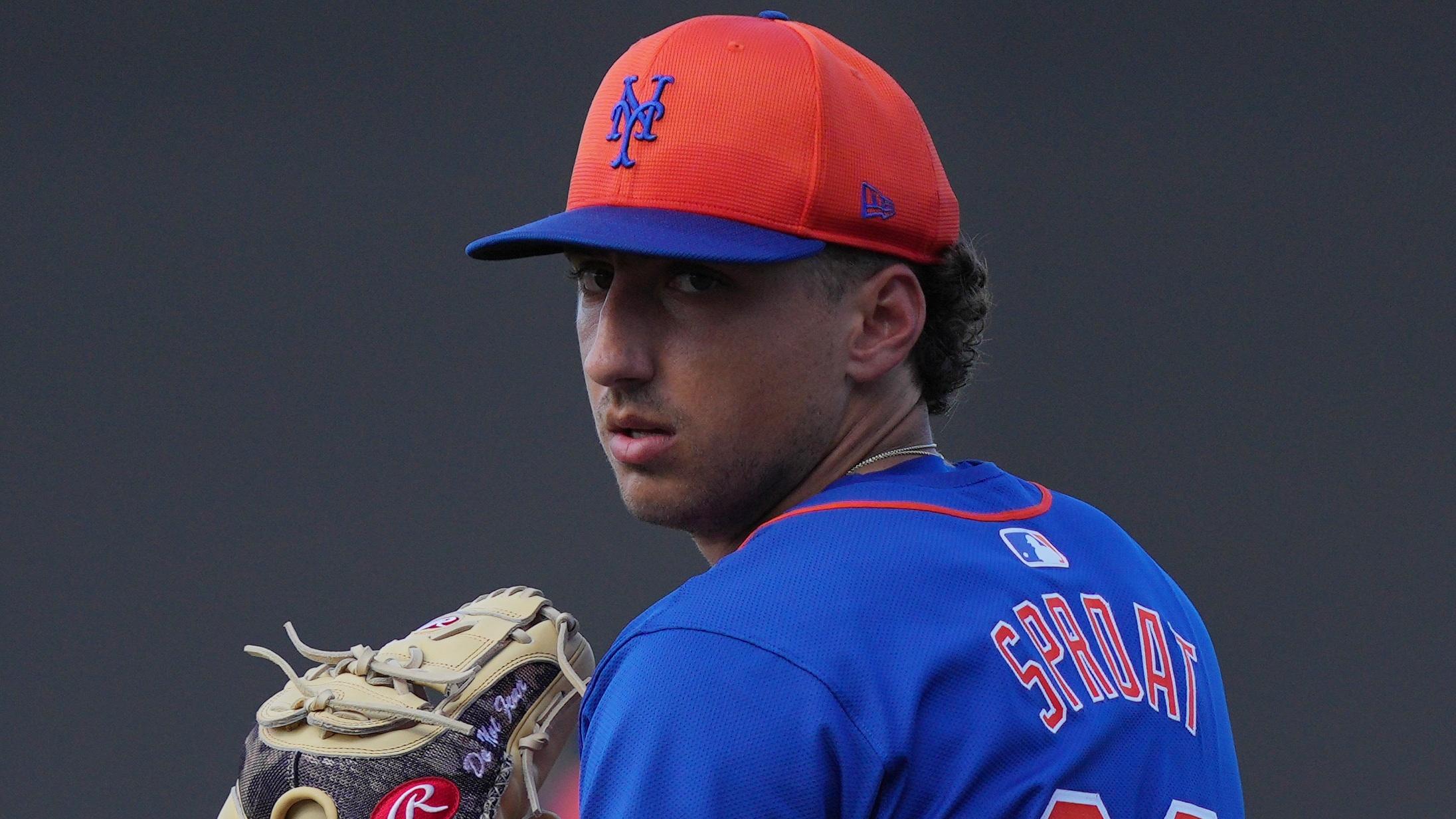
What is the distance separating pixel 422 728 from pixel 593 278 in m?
0.42

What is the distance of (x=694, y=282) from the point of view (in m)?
1.05

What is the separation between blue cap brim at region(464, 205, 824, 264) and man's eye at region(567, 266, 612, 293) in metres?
0.05

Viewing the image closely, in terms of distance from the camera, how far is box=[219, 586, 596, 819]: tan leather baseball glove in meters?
1.17

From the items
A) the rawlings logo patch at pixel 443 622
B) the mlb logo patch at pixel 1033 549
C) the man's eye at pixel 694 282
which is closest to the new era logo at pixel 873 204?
the man's eye at pixel 694 282

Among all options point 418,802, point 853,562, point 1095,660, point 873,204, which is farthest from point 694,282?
point 418,802

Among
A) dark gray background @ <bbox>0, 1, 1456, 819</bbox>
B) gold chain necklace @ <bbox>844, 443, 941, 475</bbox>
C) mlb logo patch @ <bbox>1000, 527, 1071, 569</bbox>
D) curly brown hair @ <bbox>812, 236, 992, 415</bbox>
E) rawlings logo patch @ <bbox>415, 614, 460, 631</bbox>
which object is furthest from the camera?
dark gray background @ <bbox>0, 1, 1456, 819</bbox>

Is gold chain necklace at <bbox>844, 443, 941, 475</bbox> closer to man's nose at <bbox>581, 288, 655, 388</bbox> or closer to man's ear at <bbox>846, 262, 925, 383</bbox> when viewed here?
man's ear at <bbox>846, 262, 925, 383</bbox>

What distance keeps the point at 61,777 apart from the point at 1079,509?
3.15 metres

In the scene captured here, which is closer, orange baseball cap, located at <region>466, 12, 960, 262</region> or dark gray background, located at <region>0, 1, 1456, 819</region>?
orange baseball cap, located at <region>466, 12, 960, 262</region>

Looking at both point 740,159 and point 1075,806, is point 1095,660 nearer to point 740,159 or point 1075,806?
point 1075,806

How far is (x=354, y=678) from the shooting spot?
1.26 metres

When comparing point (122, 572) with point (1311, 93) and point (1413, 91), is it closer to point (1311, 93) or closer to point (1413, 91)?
point (1311, 93)

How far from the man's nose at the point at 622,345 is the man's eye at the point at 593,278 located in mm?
35

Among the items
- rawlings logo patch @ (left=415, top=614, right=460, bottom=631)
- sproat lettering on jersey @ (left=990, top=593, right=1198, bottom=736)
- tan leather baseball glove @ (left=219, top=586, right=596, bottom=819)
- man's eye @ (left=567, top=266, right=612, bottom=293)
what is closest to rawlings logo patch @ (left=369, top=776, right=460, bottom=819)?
tan leather baseball glove @ (left=219, top=586, right=596, bottom=819)
